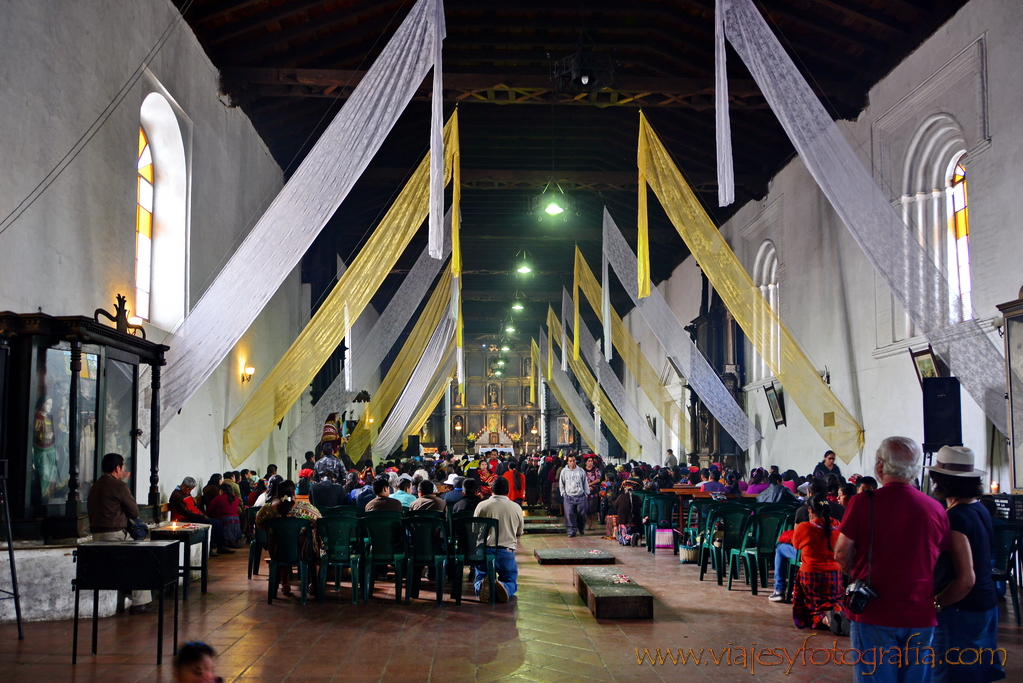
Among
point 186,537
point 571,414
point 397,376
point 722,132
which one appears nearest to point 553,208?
point 397,376

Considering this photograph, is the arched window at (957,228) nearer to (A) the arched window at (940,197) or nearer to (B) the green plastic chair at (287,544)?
(A) the arched window at (940,197)

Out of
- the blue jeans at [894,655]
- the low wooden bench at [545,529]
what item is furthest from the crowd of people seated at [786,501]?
the low wooden bench at [545,529]

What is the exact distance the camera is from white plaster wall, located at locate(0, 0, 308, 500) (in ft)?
24.2

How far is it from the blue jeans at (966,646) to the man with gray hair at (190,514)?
24.2 ft

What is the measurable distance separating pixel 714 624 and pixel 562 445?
104 ft

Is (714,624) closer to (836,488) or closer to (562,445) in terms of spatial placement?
(836,488)

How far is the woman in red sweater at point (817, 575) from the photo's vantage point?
6.02 m

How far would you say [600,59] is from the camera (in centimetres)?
1057

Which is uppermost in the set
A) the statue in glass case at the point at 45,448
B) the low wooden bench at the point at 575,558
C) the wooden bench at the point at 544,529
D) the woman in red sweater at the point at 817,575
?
the statue in glass case at the point at 45,448

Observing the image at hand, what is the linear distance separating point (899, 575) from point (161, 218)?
10.3 meters

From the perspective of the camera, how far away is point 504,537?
24.3 ft

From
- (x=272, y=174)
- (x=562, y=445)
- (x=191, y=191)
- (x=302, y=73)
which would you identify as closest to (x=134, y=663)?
(x=191, y=191)

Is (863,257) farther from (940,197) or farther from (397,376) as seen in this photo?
(397,376)

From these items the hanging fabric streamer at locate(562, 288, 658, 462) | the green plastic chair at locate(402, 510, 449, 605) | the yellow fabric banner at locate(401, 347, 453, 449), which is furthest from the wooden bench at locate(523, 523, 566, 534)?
the green plastic chair at locate(402, 510, 449, 605)
